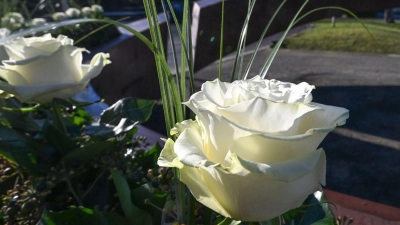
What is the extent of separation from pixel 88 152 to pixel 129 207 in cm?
19

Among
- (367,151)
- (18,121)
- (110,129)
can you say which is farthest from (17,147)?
(367,151)

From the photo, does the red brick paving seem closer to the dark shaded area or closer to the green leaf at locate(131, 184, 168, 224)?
the green leaf at locate(131, 184, 168, 224)

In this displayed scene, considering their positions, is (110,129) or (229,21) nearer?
(110,129)

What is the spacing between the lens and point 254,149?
0.41m

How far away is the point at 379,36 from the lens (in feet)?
19.9

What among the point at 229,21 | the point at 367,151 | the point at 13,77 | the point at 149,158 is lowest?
the point at 367,151

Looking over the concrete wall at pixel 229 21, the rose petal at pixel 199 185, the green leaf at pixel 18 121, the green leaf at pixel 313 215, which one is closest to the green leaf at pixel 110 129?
the green leaf at pixel 18 121

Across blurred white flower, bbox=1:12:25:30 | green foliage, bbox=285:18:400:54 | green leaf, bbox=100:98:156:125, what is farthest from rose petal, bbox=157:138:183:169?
green foliage, bbox=285:18:400:54

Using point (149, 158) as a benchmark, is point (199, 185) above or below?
above

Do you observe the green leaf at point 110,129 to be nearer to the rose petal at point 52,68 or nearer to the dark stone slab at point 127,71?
the rose petal at point 52,68

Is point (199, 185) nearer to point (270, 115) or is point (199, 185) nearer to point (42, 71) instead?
point (270, 115)

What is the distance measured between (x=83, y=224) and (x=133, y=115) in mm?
339

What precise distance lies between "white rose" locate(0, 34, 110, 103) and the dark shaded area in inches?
81.6

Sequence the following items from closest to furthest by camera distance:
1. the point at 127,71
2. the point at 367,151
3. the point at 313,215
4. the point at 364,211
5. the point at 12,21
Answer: the point at 313,215, the point at 364,211, the point at 12,21, the point at 367,151, the point at 127,71
